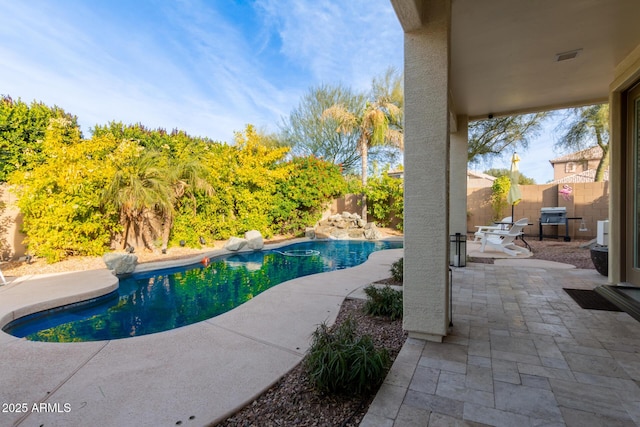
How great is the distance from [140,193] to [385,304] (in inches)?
260

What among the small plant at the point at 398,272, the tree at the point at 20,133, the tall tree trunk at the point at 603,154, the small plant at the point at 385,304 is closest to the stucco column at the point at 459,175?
the small plant at the point at 398,272

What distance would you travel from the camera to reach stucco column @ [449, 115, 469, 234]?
5840 mm

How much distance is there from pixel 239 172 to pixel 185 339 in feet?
26.0

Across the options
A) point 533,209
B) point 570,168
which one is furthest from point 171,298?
point 570,168

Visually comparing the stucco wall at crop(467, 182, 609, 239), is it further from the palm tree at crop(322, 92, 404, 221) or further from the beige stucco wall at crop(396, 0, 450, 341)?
the beige stucco wall at crop(396, 0, 450, 341)

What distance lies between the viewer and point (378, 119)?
12.6 metres

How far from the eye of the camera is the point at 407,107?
2582 mm

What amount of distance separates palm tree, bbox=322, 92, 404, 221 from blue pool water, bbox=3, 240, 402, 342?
6170 millimetres

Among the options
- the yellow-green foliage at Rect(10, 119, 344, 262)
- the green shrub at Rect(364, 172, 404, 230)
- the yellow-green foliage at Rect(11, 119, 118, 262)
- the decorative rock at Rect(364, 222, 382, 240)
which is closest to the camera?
the yellow-green foliage at Rect(11, 119, 118, 262)

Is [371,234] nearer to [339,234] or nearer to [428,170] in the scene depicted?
[339,234]

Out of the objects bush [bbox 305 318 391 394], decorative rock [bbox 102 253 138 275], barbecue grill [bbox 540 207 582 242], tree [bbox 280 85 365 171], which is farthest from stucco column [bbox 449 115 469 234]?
tree [bbox 280 85 365 171]

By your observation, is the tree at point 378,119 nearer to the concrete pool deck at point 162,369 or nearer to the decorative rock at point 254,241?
the decorative rock at point 254,241

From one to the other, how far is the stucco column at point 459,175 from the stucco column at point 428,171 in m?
3.67

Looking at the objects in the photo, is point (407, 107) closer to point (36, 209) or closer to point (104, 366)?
A: point (104, 366)
